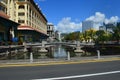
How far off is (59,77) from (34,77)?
120cm

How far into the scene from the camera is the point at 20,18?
91.5 meters

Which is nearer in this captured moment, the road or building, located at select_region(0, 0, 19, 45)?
the road

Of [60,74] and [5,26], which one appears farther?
[5,26]

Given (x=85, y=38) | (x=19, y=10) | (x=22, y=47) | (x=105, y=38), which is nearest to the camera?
(x=22, y=47)

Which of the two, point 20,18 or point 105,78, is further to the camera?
point 20,18

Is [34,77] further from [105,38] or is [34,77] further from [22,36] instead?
[105,38]

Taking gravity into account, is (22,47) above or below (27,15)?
below

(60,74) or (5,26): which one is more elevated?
(5,26)

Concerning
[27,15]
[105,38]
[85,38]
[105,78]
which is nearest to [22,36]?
[27,15]

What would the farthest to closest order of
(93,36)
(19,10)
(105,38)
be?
(93,36) → (105,38) → (19,10)

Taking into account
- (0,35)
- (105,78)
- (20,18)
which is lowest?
(105,78)

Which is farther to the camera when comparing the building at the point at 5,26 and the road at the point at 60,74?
the building at the point at 5,26

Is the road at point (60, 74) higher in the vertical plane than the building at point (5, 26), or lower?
lower

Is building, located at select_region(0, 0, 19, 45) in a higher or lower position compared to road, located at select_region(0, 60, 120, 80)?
higher
